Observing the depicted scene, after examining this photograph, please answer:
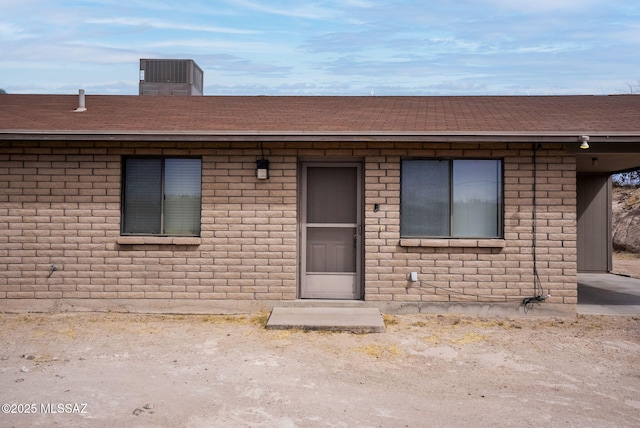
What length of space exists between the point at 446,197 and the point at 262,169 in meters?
2.96

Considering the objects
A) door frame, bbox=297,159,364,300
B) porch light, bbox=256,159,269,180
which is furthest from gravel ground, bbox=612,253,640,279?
porch light, bbox=256,159,269,180

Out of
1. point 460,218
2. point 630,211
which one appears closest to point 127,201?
point 460,218

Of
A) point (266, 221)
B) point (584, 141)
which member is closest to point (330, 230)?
point (266, 221)

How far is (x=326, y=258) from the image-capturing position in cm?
922

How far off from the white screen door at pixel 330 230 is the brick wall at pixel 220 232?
0.34 metres

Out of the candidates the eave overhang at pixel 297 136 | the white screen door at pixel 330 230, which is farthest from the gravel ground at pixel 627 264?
the white screen door at pixel 330 230

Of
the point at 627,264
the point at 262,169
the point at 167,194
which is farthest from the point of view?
the point at 627,264

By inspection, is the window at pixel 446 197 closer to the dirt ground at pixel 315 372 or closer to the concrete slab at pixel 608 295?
the dirt ground at pixel 315 372

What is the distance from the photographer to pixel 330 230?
9258 mm

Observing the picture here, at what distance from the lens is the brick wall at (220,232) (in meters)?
8.83

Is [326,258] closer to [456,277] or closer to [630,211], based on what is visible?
[456,277]

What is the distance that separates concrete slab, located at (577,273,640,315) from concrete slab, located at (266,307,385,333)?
3551 millimetres

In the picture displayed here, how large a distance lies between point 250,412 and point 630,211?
19721 mm

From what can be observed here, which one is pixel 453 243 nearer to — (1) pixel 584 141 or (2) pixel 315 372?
(1) pixel 584 141
